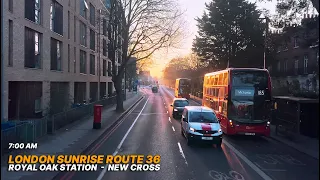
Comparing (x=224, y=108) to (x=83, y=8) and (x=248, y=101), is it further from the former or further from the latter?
(x=83, y=8)

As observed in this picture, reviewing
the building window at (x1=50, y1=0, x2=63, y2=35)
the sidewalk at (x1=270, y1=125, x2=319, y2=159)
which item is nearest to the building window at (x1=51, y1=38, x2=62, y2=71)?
the building window at (x1=50, y1=0, x2=63, y2=35)

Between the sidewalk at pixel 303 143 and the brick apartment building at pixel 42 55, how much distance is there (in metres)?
14.2

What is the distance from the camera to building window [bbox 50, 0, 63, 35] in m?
27.9

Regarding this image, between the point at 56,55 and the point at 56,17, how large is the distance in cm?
313

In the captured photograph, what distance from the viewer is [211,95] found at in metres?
24.2

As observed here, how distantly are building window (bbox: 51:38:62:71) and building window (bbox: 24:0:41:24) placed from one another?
12.0 feet

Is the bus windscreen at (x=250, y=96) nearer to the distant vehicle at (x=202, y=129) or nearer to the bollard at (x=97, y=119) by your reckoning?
the distant vehicle at (x=202, y=129)

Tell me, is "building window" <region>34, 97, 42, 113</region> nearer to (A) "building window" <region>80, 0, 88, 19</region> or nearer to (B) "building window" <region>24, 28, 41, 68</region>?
(B) "building window" <region>24, 28, 41, 68</region>

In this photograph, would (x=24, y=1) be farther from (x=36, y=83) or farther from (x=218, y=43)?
(x=218, y=43)

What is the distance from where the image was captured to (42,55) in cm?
2519

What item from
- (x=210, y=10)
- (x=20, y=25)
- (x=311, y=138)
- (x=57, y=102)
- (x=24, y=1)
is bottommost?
(x=311, y=138)

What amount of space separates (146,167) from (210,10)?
40.8m

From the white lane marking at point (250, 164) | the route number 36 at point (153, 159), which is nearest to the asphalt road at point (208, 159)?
the white lane marking at point (250, 164)

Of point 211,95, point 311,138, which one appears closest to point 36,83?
point 211,95
